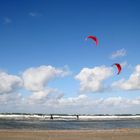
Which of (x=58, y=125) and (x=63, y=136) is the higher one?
(x=58, y=125)

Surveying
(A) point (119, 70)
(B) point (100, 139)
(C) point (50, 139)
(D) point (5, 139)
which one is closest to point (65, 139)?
(C) point (50, 139)

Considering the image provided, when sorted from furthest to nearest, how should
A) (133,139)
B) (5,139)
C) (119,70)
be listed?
(119,70), (133,139), (5,139)

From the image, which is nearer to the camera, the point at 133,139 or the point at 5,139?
the point at 5,139

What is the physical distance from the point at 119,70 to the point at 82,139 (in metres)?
7.21

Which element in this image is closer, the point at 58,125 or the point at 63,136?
the point at 63,136

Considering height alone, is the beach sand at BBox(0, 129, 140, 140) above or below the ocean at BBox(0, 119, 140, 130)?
below

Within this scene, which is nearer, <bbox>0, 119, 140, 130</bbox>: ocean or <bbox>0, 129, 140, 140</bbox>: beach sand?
<bbox>0, 129, 140, 140</bbox>: beach sand

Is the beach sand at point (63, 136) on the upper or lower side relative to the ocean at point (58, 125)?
lower

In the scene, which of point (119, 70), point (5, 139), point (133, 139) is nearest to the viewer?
point (5, 139)

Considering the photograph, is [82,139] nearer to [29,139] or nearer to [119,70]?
[29,139]

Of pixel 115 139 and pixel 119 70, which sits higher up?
pixel 119 70

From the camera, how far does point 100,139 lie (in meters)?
22.8

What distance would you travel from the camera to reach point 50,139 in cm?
2211

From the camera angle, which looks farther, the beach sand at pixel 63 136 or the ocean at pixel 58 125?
the ocean at pixel 58 125
